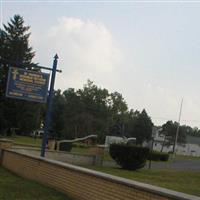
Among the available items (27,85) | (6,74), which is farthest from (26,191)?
(6,74)

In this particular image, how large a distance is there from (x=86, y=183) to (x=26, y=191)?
2.30m

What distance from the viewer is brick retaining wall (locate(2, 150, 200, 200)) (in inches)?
366

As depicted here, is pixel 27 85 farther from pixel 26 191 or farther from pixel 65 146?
pixel 65 146

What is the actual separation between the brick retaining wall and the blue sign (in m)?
3.38

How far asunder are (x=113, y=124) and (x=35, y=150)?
8486 centimetres

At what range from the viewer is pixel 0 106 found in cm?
6488

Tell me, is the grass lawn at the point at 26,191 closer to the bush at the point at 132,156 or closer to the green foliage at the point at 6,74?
the bush at the point at 132,156

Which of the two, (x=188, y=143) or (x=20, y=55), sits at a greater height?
(x=20, y=55)

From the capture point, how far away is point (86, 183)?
12211mm

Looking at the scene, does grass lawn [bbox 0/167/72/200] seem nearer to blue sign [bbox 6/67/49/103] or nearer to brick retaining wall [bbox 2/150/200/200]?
brick retaining wall [bbox 2/150/200/200]

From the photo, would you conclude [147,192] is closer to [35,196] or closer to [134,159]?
[35,196]

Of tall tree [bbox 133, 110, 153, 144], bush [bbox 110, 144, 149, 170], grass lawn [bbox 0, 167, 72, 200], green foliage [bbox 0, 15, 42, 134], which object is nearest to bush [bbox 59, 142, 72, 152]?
bush [bbox 110, 144, 149, 170]

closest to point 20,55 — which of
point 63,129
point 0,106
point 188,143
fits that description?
point 0,106

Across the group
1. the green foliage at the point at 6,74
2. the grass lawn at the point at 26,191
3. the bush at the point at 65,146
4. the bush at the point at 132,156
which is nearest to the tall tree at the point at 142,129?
the green foliage at the point at 6,74
